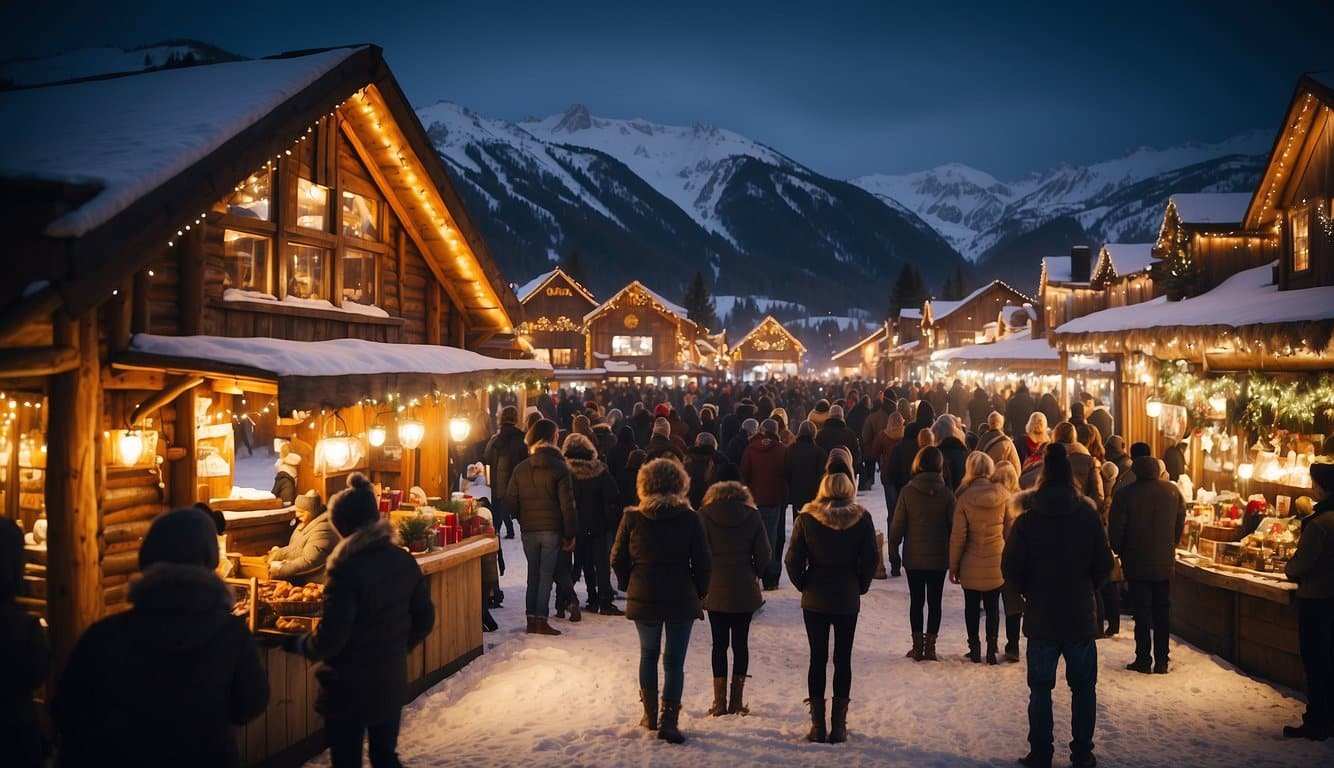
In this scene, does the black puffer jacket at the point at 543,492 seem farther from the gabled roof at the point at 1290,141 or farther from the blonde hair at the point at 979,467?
the gabled roof at the point at 1290,141

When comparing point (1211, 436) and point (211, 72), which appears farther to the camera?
point (1211, 436)

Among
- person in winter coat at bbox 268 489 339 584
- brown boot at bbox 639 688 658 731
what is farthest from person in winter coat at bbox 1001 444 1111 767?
person in winter coat at bbox 268 489 339 584

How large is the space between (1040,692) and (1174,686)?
240 centimetres

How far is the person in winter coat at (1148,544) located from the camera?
736 cm

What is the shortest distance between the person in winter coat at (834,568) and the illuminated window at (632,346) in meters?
44.0

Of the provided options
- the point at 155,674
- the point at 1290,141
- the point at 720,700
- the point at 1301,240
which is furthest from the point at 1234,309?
the point at 155,674

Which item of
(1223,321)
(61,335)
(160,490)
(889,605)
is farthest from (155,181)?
(1223,321)

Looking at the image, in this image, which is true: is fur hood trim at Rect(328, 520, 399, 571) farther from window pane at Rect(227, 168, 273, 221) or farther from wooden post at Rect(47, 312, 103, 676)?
window pane at Rect(227, 168, 273, 221)

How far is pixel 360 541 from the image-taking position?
174 inches

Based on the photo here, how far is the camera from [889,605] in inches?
389

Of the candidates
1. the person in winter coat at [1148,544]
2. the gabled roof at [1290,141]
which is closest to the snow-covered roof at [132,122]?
the person in winter coat at [1148,544]

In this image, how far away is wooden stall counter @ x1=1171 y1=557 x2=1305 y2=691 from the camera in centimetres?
706

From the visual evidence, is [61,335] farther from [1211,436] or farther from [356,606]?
[1211,436]

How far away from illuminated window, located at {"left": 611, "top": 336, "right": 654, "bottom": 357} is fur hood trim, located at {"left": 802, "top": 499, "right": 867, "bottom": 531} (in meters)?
44.0
